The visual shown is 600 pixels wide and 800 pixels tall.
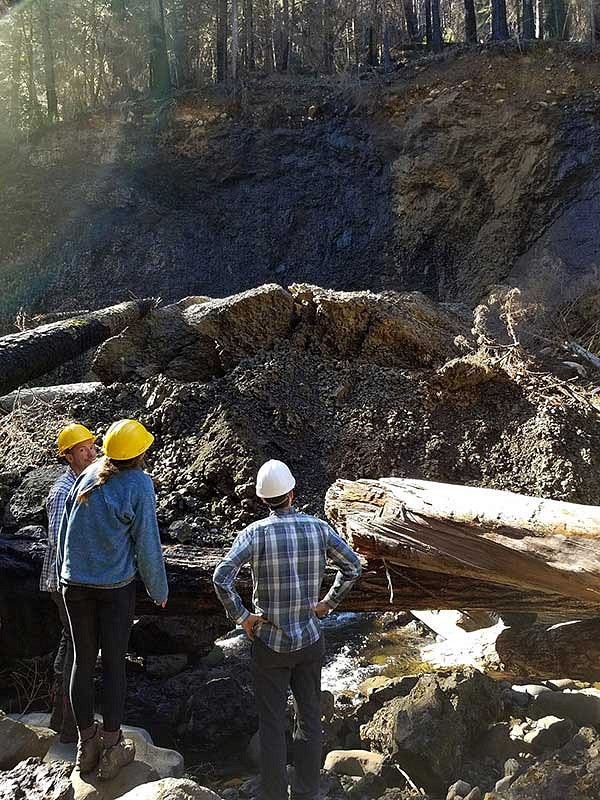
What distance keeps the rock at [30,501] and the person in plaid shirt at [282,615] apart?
10.7 ft

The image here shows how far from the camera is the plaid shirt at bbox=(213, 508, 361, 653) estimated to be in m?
3.13

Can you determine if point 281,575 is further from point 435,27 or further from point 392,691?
point 435,27

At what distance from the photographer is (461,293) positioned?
1497 centimetres

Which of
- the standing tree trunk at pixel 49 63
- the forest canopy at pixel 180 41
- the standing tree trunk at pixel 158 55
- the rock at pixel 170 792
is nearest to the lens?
the rock at pixel 170 792

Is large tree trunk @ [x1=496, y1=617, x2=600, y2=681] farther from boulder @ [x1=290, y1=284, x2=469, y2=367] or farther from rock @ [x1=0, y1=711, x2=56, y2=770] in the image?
boulder @ [x1=290, y1=284, x2=469, y2=367]

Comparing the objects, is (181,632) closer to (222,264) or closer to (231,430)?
(231,430)

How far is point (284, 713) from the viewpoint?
324 centimetres

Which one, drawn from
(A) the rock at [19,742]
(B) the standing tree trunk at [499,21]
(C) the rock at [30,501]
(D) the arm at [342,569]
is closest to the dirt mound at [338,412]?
(C) the rock at [30,501]

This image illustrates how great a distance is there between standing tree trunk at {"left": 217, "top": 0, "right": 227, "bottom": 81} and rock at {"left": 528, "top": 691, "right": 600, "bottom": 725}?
2127 cm

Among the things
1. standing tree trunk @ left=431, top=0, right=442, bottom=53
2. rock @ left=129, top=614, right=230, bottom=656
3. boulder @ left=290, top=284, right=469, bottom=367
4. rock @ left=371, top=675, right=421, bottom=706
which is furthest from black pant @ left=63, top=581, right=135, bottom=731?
standing tree trunk @ left=431, top=0, right=442, bottom=53

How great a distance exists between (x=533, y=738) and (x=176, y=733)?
2.15m

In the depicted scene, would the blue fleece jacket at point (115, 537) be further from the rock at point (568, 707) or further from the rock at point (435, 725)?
the rock at point (568, 707)

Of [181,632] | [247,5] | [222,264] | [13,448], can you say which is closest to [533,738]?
[181,632]

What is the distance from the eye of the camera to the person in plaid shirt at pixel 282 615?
123 inches
